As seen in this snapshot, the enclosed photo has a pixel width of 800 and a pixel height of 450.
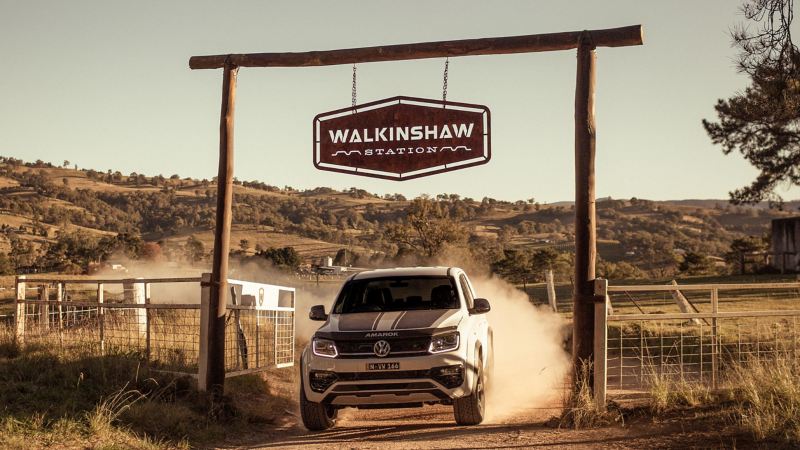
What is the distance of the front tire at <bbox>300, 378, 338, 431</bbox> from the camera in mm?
11297

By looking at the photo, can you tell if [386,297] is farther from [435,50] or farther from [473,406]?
[435,50]

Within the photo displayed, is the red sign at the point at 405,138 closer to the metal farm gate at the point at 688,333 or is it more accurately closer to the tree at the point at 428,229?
the metal farm gate at the point at 688,333

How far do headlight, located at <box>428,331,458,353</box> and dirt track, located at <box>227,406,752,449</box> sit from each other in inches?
39.3

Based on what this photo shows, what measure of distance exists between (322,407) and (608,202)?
5591 inches

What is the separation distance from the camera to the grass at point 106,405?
1030cm

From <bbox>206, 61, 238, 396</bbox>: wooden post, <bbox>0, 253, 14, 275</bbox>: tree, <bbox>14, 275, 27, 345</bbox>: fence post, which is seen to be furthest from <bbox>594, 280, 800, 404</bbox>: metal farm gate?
<bbox>0, 253, 14, 275</bbox>: tree

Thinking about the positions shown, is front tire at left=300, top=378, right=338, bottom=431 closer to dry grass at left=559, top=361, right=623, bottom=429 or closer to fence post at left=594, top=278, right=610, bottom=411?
dry grass at left=559, top=361, right=623, bottom=429

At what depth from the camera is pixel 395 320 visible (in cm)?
1136

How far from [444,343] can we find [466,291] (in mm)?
1729

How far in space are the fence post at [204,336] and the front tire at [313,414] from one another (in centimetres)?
211

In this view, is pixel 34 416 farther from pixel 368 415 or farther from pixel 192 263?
pixel 192 263

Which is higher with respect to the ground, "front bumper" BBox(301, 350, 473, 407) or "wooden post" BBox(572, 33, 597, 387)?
"wooden post" BBox(572, 33, 597, 387)

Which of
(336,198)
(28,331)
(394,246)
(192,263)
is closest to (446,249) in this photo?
(192,263)

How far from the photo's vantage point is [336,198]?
141 meters
